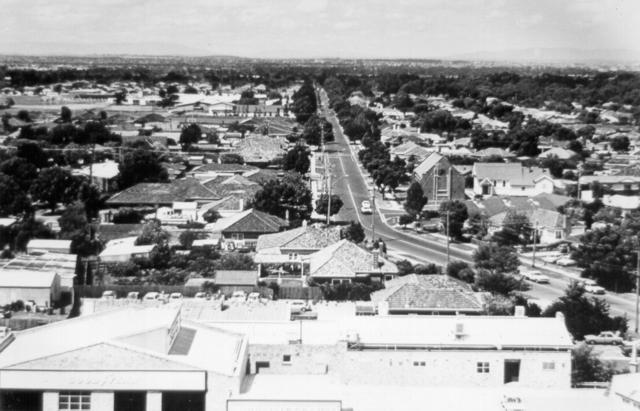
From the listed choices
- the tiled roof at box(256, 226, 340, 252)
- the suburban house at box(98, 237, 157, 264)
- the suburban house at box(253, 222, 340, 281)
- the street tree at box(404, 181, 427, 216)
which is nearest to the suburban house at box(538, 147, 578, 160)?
the street tree at box(404, 181, 427, 216)

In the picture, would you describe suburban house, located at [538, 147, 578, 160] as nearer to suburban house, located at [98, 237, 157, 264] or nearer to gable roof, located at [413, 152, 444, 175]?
gable roof, located at [413, 152, 444, 175]

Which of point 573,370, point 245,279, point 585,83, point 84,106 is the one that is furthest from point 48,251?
point 585,83

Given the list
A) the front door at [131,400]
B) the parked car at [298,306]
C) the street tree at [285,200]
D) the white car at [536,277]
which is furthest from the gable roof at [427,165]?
the front door at [131,400]

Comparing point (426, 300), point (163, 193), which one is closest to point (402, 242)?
point (163, 193)

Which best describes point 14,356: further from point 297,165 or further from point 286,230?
point 297,165

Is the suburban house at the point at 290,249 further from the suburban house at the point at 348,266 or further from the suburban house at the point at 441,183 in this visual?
the suburban house at the point at 441,183

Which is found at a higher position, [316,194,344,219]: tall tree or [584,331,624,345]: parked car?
[316,194,344,219]: tall tree

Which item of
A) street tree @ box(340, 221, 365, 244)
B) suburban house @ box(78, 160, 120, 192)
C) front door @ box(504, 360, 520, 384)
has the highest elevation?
suburban house @ box(78, 160, 120, 192)
